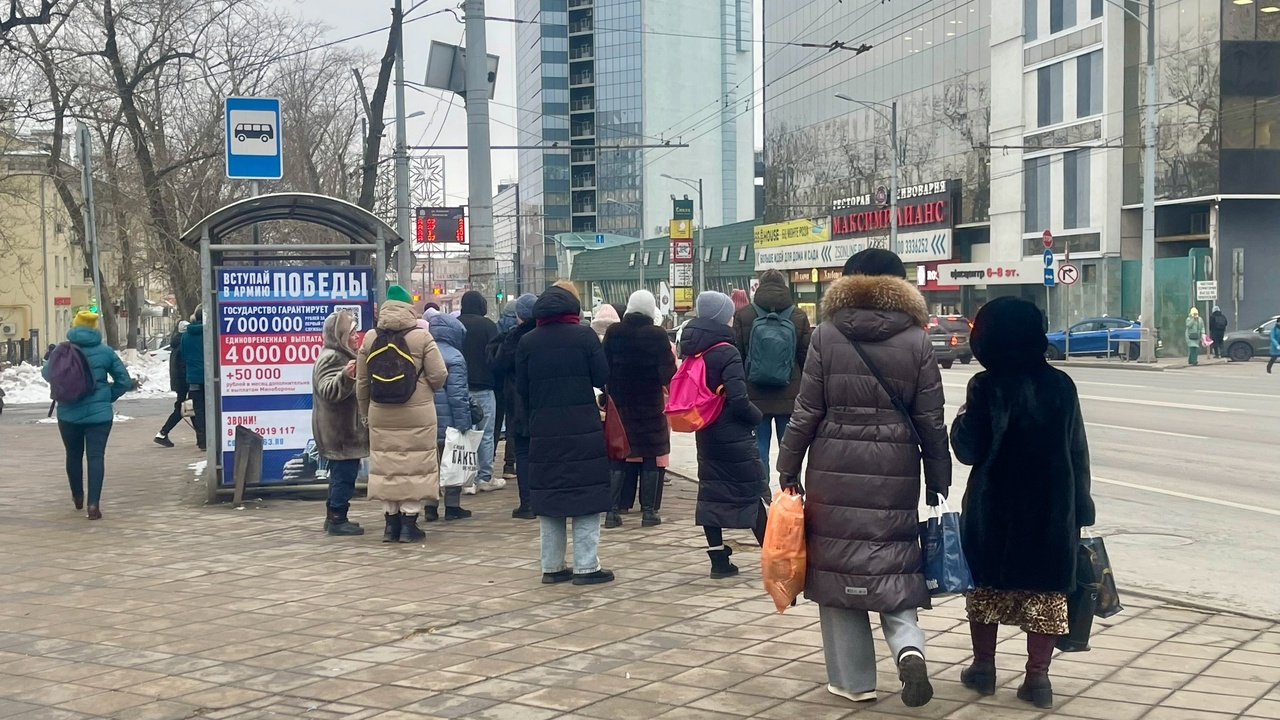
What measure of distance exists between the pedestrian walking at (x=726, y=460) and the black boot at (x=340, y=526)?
3.09m

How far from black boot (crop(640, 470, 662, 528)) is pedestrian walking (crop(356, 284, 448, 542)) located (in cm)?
155

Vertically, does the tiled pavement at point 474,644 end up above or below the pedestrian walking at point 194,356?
below

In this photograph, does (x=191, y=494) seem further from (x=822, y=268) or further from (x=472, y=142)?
(x=822, y=268)

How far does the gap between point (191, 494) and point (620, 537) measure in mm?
5078

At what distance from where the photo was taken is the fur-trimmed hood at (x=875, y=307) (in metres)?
4.87

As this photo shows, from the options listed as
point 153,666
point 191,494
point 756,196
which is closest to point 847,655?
point 153,666

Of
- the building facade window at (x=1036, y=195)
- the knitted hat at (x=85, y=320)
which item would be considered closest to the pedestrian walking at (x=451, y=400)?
the knitted hat at (x=85, y=320)

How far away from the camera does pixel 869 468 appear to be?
190 inches

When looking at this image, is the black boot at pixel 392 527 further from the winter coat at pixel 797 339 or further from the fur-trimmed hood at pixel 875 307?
the fur-trimmed hood at pixel 875 307

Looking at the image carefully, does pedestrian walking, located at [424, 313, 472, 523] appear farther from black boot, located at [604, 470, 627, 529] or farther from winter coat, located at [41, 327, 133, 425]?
winter coat, located at [41, 327, 133, 425]

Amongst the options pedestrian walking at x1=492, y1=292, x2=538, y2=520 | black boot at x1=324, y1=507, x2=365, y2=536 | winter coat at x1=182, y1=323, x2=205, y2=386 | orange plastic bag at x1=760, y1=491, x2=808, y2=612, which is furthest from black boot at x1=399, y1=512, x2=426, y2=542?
winter coat at x1=182, y1=323, x2=205, y2=386

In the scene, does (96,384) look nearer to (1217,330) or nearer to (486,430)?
(486,430)

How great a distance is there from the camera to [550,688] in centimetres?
524

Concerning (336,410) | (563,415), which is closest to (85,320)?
(336,410)
